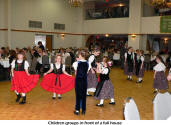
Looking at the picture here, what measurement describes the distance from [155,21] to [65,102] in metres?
10.5

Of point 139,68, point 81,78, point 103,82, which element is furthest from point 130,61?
point 81,78

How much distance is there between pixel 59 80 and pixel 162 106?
11.3ft

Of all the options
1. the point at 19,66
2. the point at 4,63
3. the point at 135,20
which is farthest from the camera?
the point at 135,20

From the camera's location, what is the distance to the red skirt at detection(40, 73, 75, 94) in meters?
5.62

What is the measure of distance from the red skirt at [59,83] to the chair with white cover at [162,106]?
126 inches

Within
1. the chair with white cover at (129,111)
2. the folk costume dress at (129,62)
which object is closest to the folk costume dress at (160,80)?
the folk costume dress at (129,62)

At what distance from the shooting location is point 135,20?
48.0ft

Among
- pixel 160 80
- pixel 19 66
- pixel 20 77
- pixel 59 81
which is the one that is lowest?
pixel 160 80

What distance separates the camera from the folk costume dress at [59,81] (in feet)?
18.5

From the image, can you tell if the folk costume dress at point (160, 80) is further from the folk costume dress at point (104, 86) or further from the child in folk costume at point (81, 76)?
the child in folk costume at point (81, 76)

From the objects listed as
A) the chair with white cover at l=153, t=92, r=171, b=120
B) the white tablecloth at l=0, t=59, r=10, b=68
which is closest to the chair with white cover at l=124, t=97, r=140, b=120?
the chair with white cover at l=153, t=92, r=171, b=120

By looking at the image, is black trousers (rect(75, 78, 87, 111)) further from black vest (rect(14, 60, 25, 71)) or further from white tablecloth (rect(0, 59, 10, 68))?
white tablecloth (rect(0, 59, 10, 68))

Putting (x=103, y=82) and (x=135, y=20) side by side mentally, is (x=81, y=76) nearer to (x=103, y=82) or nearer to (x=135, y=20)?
(x=103, y=82)

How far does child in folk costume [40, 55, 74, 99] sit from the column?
33.0 feet
